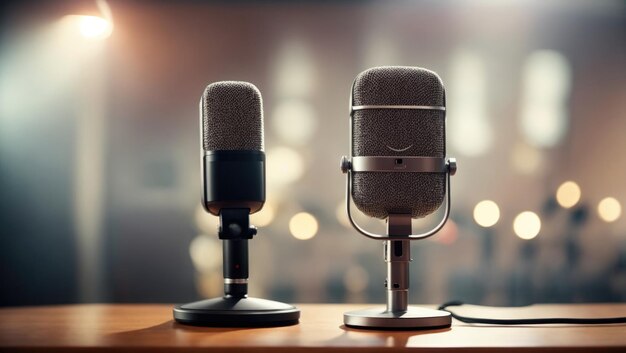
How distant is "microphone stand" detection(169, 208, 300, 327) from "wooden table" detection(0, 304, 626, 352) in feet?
0.09

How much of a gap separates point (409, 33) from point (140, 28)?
0.72 m

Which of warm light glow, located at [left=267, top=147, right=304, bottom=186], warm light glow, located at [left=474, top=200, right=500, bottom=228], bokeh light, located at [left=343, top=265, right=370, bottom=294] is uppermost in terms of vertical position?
warm light glow, located at [left=267, top=147, right=304, bottom=186]

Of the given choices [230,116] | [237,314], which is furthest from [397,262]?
[230,116]

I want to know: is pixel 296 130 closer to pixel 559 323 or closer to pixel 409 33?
pixel 409 33

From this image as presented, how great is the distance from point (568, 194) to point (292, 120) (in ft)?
2.48

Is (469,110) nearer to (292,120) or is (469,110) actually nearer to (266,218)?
(292,120)

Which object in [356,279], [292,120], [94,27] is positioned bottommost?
[356,279]

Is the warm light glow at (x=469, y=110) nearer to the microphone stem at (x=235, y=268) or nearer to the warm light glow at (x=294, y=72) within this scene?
the warm light glow at (x=294, y=72)

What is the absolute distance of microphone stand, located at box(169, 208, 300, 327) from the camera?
4.74ft

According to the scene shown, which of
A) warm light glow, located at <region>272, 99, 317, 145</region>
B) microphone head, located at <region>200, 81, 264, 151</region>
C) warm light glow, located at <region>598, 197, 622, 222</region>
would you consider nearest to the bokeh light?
warm light glow, located at <region>272, 99, 317, 145</region>

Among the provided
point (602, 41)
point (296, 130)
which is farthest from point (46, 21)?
point (602, 41)

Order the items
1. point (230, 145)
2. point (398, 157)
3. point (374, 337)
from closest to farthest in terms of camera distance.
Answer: point (374, 337)
point (398, 157)
point (230, 145)

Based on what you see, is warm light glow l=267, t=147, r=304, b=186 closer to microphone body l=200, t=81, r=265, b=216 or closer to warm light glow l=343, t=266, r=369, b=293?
warm light glow l=343, t=266, r=369, b=293

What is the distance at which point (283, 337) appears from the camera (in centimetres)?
131
